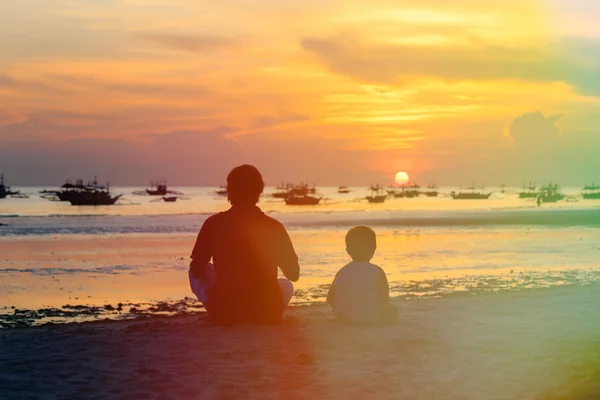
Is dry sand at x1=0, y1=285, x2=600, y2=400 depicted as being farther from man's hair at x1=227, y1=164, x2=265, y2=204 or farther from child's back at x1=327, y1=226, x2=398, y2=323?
man's hair at x1=227, y1=164, x2=265, y2=204

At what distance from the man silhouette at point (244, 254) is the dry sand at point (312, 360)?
342 millimetres

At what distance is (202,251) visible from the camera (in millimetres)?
8414

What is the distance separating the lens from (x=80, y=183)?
145000 millimetres

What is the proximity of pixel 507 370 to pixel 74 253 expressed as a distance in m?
25.0

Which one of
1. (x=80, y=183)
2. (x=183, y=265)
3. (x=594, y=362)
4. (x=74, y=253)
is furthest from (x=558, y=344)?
(x=80, y=183)

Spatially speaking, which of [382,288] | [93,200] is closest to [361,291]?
[382,288]

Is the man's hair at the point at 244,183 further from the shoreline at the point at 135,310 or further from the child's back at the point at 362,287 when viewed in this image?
the shoreline at the point at 135,310

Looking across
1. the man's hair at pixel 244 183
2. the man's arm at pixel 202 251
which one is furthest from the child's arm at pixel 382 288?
the man's arm at pixel 202 251

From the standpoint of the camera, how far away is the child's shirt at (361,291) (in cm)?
915

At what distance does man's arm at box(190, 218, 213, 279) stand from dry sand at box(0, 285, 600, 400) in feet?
2.53

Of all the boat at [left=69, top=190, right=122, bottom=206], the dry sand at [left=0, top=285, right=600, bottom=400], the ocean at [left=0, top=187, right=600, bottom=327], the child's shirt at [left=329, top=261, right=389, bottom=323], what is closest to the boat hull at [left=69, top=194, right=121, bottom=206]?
the boat at [left=69, top=190, right=122, bottom=206]

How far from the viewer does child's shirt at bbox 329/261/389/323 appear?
360 inches

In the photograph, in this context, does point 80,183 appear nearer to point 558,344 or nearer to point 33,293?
point 33,293

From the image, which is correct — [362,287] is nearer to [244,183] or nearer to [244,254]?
[244,254]
